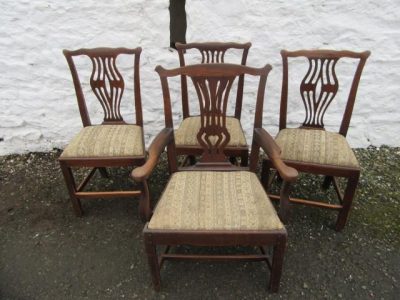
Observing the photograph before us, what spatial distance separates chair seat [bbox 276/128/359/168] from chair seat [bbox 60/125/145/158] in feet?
3.22

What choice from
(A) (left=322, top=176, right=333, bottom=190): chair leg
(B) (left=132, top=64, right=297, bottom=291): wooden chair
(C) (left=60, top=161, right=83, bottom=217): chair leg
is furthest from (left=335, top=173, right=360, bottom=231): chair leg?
(C) (left=60, top=161, right=83, bottom=217): chair leg

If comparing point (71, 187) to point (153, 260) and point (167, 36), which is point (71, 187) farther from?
point (167, 36)

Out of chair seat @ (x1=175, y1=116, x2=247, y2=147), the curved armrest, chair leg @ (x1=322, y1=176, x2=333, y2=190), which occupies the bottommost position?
chair leg @ (x1=322, y1=176, x2=333, y2=190)

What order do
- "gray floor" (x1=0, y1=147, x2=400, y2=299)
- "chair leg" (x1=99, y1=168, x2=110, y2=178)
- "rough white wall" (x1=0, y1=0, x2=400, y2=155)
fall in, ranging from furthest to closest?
"chair leg" (x1=99, y1=168, x2=110, y2=178) → "rough white wall" (x1=0, y1=0, x2=400, y2=155) → "gray floor" (x1=0, y1=147, x2=400, y2=299)

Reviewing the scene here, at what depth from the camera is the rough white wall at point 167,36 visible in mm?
2514

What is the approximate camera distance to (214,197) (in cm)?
166

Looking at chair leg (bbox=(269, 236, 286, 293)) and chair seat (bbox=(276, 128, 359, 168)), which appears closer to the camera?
chair leg (bbox=(269, 236, 286, 293))

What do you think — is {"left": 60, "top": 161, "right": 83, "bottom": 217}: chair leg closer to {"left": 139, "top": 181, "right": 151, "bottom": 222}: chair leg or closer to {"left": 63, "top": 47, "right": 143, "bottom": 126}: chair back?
{"left": 63, "top": 47, "right": 143, "bottom": 126}: chair back

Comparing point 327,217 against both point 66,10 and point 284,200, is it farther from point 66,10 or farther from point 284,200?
point 66,10

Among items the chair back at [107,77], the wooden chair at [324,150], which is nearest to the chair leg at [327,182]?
the wooden chair at [324,150]

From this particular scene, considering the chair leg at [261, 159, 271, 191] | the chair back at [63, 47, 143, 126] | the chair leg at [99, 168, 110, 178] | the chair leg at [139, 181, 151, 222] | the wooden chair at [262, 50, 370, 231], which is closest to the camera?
the chair leg at [139, 181, 151, 222]

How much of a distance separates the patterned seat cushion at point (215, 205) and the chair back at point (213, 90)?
0.16 metres

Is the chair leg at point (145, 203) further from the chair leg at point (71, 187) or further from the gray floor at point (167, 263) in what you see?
the chair leg at point (71, 187)

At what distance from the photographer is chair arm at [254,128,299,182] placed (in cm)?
150
